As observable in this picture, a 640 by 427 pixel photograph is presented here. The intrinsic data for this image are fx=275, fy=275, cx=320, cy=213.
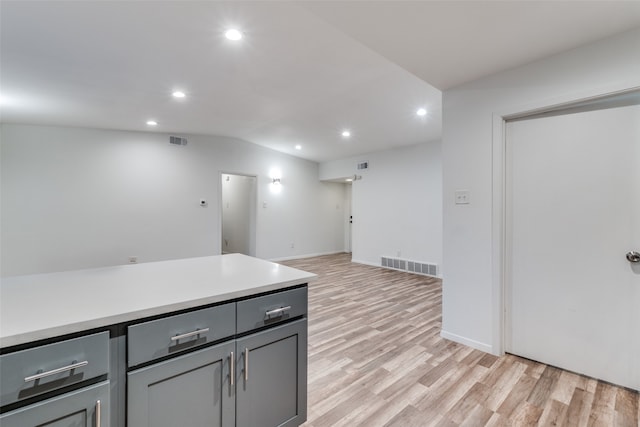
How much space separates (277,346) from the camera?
4.44 feet

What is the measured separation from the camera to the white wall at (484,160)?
197cm

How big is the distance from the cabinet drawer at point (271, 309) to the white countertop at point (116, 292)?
57 mm

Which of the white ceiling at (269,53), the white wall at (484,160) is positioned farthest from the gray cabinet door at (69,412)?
the white wall at (484,160)

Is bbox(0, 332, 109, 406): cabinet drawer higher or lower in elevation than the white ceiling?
lower

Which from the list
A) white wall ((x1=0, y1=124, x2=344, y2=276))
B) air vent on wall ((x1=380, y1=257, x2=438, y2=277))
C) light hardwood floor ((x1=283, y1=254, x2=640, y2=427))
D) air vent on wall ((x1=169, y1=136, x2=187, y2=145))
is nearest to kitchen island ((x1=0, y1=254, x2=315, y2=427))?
light hardwood floor ((x1=283, y1=254, x2=640, y2=427))

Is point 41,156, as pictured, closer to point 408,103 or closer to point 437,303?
point 408,103

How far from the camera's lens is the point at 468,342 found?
2514 mm

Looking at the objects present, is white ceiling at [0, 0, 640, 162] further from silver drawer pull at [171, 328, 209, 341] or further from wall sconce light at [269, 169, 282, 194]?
wall sconce light at [269, 169, 282, 194]

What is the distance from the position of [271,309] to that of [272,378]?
337mm

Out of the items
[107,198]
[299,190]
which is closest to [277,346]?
[107,198]

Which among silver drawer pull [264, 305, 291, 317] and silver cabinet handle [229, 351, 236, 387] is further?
silver drawer pull [264, 305, 291, 317]

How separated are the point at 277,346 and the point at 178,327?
49 cm

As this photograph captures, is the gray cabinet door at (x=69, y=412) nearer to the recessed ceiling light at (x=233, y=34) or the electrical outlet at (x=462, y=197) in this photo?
the recessed ceiling light at (x=233, y=34)

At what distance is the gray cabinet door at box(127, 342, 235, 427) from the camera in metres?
1.00
